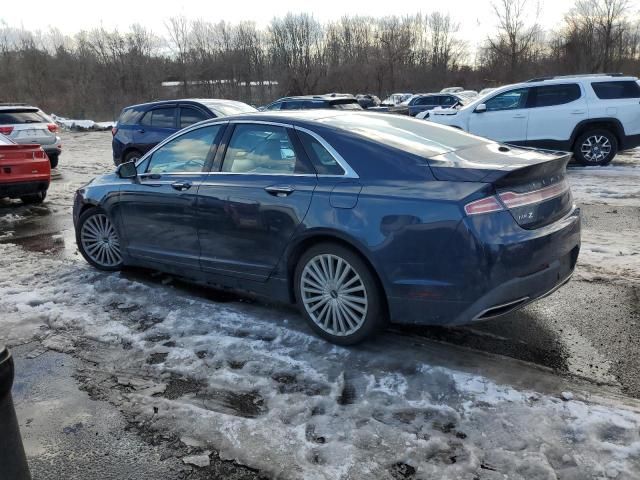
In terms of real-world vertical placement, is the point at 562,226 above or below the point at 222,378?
above

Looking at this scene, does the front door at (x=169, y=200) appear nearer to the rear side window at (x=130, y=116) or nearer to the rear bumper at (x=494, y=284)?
the rear bumper at (x=494, y=284)

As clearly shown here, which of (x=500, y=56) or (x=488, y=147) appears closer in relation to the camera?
(x=488, y=147)

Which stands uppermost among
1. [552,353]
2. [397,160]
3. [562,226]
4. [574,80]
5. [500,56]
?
[500,56]

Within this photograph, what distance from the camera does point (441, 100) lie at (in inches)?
1093

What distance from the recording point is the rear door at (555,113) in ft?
37.7

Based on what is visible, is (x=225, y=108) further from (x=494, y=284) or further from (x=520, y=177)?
(x=494, y=284)

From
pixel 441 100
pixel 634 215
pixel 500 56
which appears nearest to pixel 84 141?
pixel 441 100

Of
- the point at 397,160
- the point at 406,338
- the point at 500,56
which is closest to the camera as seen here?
the point at 397,160

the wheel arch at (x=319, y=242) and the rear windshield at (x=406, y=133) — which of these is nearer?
the wheel arch at (x=319, y=242)

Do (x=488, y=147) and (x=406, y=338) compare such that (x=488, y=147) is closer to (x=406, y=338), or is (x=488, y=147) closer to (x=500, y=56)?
(x=406, y=338)

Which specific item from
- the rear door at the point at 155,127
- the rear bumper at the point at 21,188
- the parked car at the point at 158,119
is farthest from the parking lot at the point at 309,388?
the rear door at the point at 155,127

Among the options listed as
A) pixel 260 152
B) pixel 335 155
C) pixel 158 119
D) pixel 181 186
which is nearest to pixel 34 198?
pixel 158 119

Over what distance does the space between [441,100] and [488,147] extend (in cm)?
2492

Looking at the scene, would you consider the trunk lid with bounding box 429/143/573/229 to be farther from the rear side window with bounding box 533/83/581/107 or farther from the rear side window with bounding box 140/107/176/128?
the rear side window with bounding box 533/83/581/107
